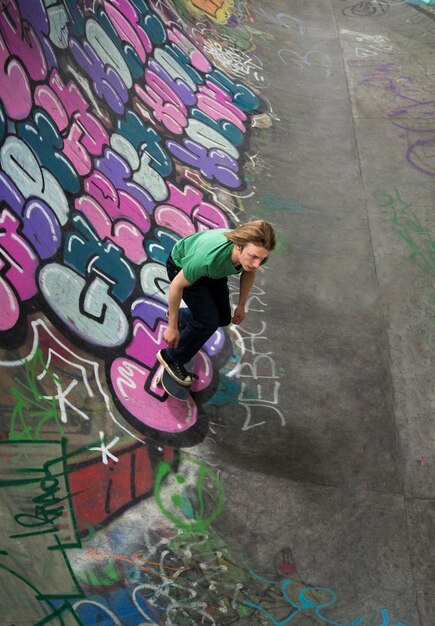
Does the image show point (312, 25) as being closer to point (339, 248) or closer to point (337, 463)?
point (339, 248)

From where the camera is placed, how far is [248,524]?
4660 mm

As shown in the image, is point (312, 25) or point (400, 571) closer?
point (400, 571)

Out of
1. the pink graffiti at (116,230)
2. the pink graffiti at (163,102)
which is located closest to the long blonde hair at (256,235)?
the pink graffiti at (116,230)

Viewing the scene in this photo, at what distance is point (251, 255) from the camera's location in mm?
4172

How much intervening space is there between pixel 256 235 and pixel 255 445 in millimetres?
2097

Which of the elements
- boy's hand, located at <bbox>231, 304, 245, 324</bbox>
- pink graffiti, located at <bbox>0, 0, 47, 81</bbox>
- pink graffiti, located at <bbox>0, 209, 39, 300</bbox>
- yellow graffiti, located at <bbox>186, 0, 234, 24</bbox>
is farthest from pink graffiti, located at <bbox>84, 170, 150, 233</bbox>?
yellow graffiti, located at <bbox>186, 0, 234, 24</bbox>

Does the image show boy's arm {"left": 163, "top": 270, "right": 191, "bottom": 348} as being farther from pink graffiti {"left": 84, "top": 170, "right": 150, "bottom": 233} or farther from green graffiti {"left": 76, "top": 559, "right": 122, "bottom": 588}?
Result: pink graffiti {"left": 84, "top": 170, "right": 150, "bottom": 233}

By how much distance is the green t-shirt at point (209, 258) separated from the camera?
14.2 ft

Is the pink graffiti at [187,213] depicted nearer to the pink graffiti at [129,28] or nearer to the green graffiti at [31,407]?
the pink graffiti at [129,28]

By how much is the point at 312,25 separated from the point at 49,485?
13218 millimetres

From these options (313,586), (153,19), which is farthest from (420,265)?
(153,19)

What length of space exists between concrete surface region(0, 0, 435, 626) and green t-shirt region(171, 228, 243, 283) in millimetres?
1397

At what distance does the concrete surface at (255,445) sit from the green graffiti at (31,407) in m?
0.02

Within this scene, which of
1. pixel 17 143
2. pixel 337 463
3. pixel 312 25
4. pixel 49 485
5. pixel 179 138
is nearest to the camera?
pixel 49 485
